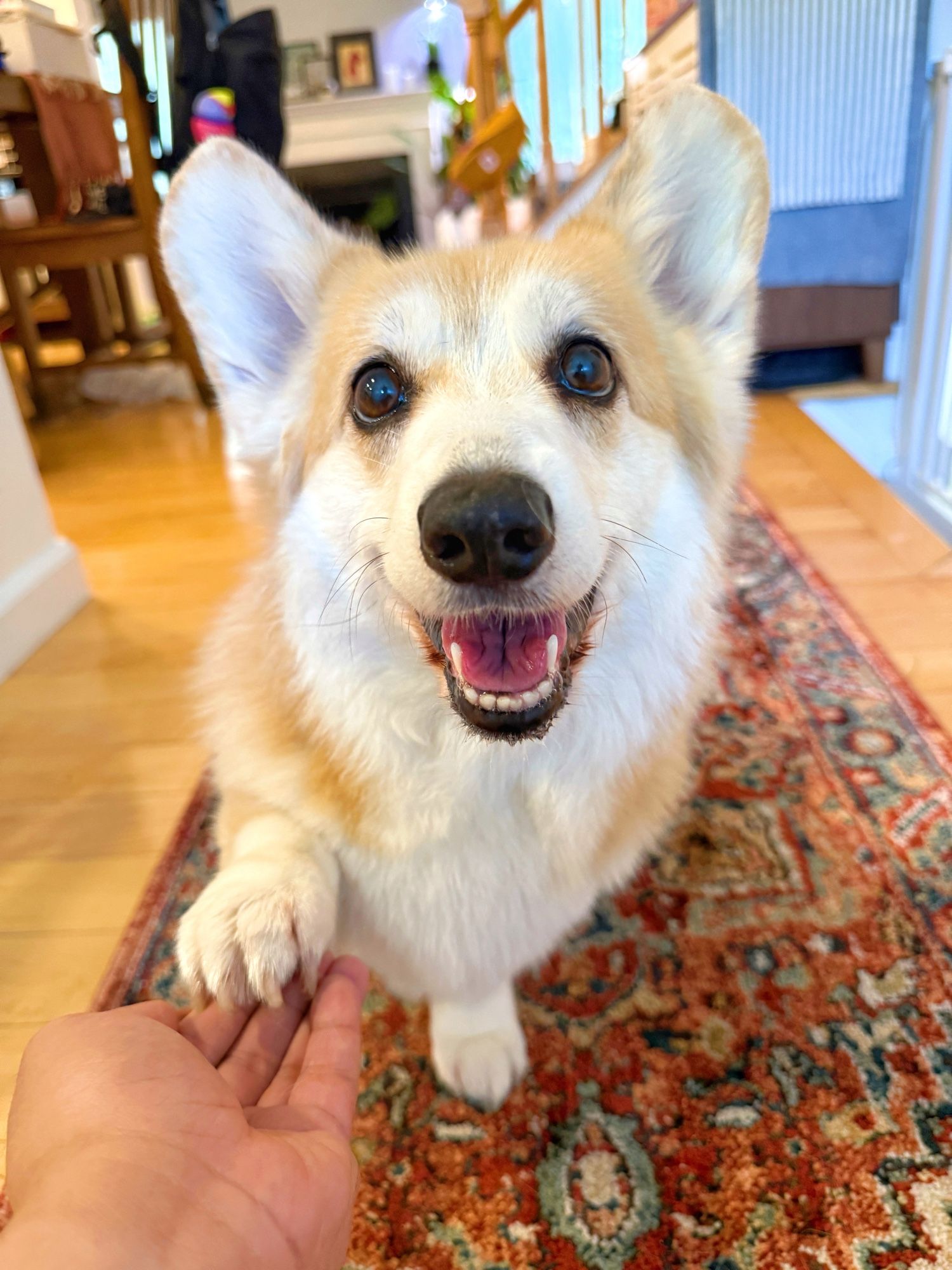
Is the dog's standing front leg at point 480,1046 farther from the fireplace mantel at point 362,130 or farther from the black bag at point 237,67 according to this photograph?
the fireplace mantel at point 362,130

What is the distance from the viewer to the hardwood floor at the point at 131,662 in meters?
1.19

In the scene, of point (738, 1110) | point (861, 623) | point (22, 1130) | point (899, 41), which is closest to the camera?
point (22, 1130)

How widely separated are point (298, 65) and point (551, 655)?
804 centimetres

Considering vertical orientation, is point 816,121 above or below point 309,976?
above

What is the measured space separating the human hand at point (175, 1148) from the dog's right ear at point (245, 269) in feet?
2.30

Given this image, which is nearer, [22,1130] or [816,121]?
[22,1130]

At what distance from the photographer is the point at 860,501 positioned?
94.1 inches

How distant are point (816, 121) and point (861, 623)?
2212 mm

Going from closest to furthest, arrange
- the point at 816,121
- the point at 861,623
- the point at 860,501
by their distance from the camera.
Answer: the point at 861,623 → the point at 860,501 → the point at 816,121

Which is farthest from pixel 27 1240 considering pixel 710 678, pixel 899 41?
pixel 899 41

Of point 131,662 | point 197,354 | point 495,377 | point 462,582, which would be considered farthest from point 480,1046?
point 197,354

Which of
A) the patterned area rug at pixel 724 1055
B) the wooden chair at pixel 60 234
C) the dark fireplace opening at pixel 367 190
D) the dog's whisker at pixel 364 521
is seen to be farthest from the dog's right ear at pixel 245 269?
the dark fireplace opening at pixel 367 190

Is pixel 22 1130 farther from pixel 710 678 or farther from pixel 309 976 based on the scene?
pixel 710 678

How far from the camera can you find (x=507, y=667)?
777mm
